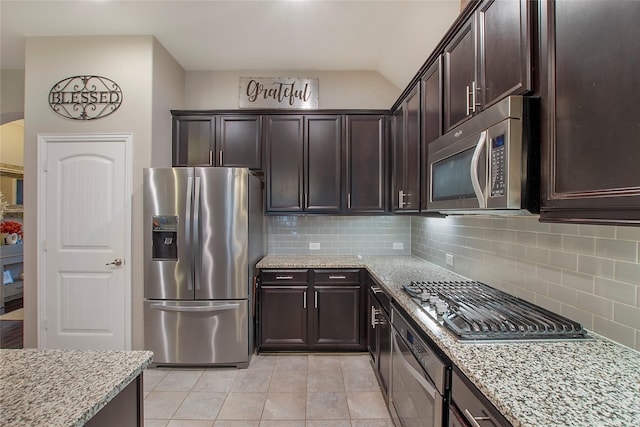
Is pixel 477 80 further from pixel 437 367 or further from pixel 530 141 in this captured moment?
pixel 437 367

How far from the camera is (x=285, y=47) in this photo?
2.99m

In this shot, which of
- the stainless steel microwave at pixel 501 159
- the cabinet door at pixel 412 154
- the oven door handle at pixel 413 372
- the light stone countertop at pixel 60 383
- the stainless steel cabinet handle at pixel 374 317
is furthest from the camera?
the stainless steel cabinet handle at pixel 374 317

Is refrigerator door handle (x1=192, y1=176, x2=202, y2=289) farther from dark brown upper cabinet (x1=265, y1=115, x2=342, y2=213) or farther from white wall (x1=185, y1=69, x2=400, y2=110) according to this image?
white wall (x1=185, y1=69, x2=400, y2=110)

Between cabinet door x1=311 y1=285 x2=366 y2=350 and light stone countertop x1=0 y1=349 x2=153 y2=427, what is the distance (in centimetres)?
199

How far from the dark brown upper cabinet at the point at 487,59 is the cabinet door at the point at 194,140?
8.03ft

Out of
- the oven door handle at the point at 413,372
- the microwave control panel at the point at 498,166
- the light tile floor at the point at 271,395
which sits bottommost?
the light tile floor at the point at 271,395

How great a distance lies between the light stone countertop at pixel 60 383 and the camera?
28.4 inches

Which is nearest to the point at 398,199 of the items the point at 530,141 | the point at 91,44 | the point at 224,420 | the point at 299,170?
the point at 299,170

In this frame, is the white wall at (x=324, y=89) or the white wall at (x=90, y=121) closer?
the white wall at (x=90, y=121)

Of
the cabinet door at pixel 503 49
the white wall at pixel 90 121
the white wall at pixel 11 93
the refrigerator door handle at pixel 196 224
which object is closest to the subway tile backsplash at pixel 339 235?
the refrigerator door handle at pixel 196 224

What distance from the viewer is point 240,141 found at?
3.21 metres

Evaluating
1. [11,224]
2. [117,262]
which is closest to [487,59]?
[117,262]

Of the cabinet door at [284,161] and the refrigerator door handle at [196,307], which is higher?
the cabinet door at [284,161]

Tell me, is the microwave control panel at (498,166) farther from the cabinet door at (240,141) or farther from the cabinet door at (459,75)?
the cabinet door at (240,141)
